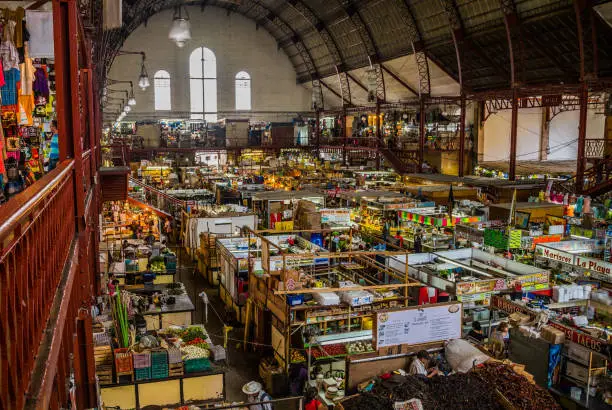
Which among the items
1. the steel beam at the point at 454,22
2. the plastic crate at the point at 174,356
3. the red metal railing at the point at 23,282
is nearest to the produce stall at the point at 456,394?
the plastic crate at the point at 174,356

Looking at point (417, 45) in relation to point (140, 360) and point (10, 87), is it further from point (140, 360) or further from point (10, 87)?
point (10, 87)

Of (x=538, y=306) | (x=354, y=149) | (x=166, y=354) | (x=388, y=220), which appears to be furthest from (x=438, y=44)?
(x=166, y=354)

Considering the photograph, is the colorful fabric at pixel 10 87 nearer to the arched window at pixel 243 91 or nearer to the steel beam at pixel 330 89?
the steel beam at pixel 330 89

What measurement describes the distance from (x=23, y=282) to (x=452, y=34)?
27865 mm

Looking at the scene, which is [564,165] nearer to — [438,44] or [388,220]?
[438,44]

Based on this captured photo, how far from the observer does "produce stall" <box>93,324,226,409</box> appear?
791cm

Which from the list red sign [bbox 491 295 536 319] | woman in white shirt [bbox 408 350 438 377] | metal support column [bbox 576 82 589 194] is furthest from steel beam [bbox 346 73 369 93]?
woman in white shirt [bbox 408 350 438 377]

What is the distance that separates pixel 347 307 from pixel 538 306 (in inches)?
138

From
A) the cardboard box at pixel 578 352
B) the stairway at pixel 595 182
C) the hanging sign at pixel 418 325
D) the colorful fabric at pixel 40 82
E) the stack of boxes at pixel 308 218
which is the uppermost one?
the colorful fabric at pixel 40 82

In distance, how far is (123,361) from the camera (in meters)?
7.92

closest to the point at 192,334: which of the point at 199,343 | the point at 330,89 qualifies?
the point at 199,343

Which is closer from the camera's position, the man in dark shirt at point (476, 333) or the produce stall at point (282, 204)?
the man in dark shirt at point (476, 333)

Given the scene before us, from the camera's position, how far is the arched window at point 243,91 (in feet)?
148

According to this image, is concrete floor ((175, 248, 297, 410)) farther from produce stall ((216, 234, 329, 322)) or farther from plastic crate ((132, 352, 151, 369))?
plastic crate ((132, 352, 151, 369))
